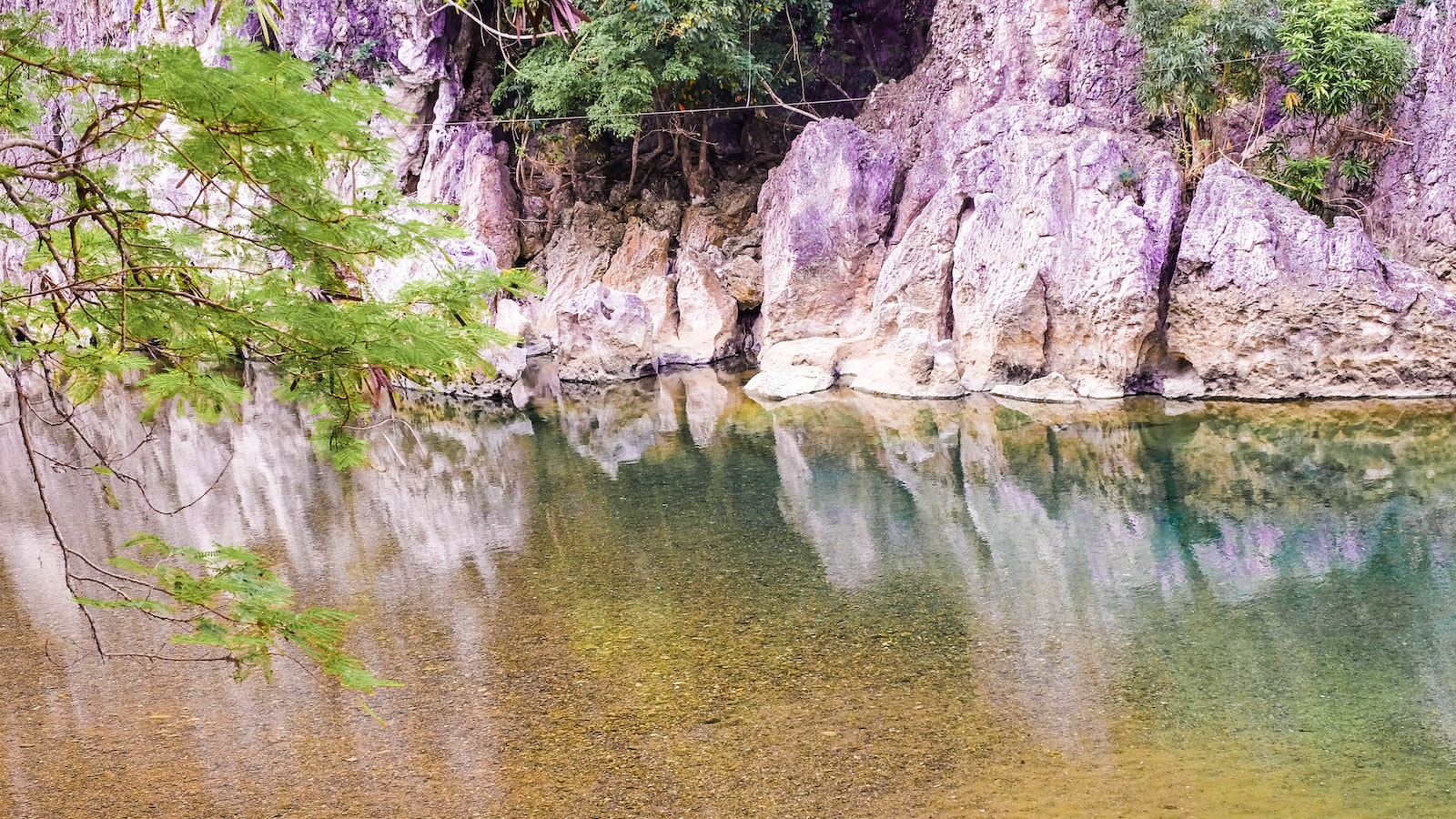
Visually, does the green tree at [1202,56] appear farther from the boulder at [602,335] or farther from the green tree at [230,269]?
the green tree at [230,269]

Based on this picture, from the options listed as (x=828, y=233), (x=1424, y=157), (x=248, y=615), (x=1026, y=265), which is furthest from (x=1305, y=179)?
(x=248, y=615)

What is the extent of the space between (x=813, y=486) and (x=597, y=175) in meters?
13.1

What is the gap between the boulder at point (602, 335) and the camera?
671 inches

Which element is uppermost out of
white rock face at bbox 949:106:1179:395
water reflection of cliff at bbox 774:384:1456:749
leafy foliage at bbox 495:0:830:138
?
leafy foliage at bbox 495:0:830:138

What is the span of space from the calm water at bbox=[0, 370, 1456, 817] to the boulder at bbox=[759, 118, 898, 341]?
5558 mm

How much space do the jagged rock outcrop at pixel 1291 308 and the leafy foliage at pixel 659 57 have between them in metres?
7.91

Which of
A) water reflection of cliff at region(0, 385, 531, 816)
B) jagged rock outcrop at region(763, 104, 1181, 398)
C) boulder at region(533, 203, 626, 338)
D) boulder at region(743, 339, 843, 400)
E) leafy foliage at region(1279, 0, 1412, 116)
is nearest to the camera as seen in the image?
water reflection of cliff at region(0, 385, 531, 816)

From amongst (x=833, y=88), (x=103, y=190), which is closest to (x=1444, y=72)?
(x=833, y=88)

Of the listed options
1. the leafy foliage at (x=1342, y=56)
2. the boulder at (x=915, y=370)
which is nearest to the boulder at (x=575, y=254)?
the boulder at (x=915, y=370)

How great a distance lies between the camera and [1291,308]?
12.3 meters

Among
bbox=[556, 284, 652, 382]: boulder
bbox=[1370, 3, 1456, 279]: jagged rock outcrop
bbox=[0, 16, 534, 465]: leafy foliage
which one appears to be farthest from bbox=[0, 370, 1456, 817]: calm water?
bbox=[556, 284, 652, 382]: boulder

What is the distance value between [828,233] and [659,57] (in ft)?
13.4

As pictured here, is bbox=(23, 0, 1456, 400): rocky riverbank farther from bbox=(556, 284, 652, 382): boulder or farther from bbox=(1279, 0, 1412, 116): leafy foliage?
bbox=(1279, 0, 1412, 116): leafy foliage

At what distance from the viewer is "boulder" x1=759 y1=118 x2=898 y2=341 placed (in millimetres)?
17188
